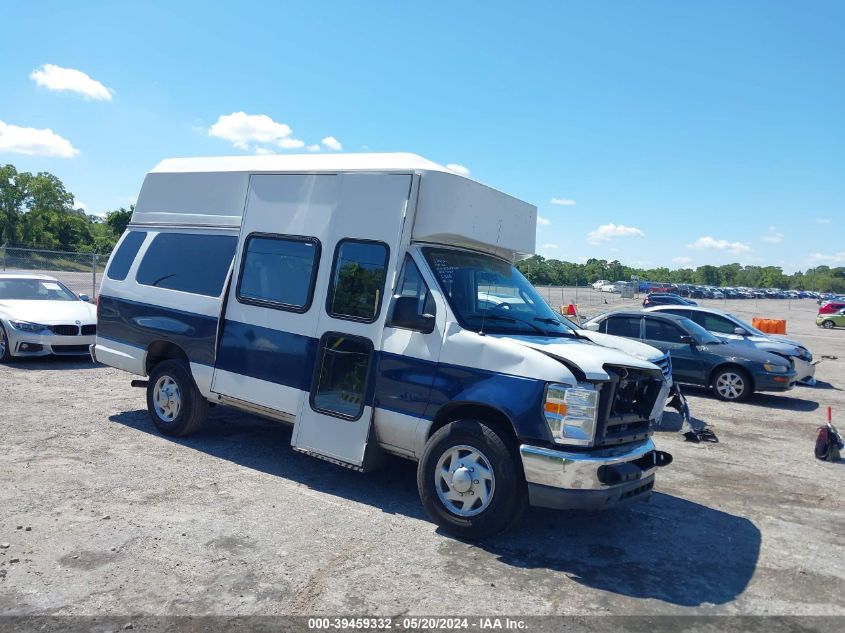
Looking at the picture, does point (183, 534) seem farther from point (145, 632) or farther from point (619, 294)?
point (619, 294)

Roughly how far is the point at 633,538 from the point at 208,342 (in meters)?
4.53

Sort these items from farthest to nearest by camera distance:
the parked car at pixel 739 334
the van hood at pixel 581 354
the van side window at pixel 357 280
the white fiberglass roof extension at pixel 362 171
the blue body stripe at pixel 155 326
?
the parked car at pixel 739 334 → the blue body stripe at pixel 155 326 → the van side window at pixel 357 280 → the white fiberglass roof extension at pixel 362 171 → the van hood at pixel 581 354

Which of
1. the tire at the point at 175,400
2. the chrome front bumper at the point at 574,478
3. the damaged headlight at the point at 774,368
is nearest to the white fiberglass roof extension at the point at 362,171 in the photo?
the tire at the point at 175,400

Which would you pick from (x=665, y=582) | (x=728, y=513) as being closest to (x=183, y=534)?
(x=665, y=582)

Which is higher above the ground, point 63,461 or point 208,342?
point 208,342

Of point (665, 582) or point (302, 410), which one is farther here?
point (302, 410)

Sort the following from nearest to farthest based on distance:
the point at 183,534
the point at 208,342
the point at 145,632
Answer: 1. the point at 145,632
2. the point at 183,534
3. the point at 208,342

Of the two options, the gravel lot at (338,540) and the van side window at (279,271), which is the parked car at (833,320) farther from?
the van side window at (279,271)

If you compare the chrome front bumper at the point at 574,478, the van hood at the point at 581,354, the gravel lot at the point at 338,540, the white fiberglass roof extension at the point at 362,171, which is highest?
the white fiberglass roof extension at the point at 362,171

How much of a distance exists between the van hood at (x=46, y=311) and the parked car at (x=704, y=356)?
9.36 meters

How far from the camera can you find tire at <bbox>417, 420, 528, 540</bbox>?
484cm

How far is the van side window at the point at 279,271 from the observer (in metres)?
6.29

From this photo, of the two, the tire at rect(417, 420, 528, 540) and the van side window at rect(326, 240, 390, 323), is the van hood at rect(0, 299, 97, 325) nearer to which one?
the van side window at rect(326, 240, 390, 323)

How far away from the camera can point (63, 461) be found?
6.35m
